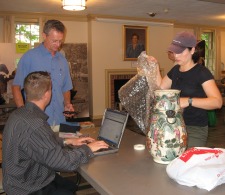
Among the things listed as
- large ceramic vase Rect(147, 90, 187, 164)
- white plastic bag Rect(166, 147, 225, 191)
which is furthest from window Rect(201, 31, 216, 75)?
white plastic bag Rect(166, 147, 225, 191)

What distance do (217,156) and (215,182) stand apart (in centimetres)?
14

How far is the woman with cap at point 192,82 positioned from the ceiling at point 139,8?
147 inches

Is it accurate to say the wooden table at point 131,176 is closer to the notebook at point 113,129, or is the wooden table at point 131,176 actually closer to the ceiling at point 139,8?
the notebook at point 113,129

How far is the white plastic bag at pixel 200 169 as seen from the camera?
1.09 m

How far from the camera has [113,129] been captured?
5.65ft

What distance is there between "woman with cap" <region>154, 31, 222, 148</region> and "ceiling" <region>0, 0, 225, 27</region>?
147 inches

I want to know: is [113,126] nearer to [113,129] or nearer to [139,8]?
[113,129]

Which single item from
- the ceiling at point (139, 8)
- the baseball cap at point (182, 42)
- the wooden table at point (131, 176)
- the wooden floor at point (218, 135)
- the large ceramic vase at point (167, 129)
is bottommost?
the wooden floor at point (218, 135)

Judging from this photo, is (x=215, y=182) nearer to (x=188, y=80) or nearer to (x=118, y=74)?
(x=188, y=80)

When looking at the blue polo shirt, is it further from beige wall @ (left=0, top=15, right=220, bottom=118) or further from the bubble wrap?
beige wall @ (left=0, top=15, right=220, bottom=118)

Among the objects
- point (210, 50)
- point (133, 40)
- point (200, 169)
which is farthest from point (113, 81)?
point (200, 169)

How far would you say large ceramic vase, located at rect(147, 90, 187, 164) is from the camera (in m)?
1.32

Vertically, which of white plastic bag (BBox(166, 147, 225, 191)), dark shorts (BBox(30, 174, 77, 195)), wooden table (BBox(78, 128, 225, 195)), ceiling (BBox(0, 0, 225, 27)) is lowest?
dark shorts (BBox(30, 174, 77, 195))

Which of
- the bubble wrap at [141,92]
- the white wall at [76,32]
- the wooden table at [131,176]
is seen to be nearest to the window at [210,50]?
the white wall at [76,32]
